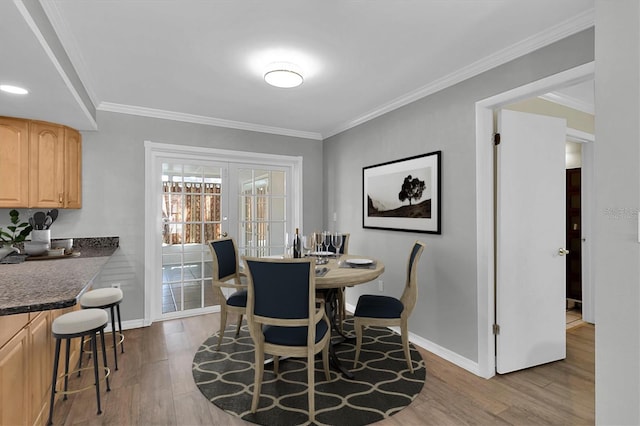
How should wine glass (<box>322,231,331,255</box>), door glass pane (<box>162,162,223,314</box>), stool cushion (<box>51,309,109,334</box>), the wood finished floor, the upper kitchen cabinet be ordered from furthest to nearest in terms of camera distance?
door glass pane (<box>162,162,223,314</box>), wine glass (<box>322,231,331,255</box>), the upper kitchen cabinet, the wood finished floor, stool cushion (<box>51,309,109,334</box>)

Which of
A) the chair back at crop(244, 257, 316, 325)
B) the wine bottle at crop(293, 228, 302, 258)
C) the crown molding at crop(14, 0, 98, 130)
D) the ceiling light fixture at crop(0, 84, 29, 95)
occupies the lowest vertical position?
the chair back at crop(244, 257, 316, 325)

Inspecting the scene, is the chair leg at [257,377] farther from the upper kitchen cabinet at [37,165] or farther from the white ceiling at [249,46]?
the upper kitchen cabinet at [37,165]

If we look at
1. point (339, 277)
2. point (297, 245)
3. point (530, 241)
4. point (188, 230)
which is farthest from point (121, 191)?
point (530, 241)

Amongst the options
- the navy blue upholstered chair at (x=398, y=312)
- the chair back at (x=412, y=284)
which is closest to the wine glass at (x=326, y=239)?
the navy blue upholstered chair at (x=398, y=312)

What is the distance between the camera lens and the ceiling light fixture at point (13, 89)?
2.26 meters

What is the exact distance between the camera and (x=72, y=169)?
10.9 feet

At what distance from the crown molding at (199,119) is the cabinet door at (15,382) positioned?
2.68m

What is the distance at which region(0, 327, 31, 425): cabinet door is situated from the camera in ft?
4.76

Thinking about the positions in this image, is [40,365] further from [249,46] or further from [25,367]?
[249,46]

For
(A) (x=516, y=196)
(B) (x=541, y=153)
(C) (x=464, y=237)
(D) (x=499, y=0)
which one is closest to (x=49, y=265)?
(C) (x=464, y=237)

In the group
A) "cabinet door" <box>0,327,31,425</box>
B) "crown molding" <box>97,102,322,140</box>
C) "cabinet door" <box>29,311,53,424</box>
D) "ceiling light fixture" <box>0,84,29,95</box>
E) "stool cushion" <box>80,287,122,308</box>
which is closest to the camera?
"cabinet door" <box>0,327,31,425</box>

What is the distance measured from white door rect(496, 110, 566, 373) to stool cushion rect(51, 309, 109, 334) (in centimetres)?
292

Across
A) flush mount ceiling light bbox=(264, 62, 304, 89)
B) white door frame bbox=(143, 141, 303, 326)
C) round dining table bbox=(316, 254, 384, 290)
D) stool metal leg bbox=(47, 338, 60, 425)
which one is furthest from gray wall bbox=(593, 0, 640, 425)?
white door frame bbox=(143, 141, 303, 326)

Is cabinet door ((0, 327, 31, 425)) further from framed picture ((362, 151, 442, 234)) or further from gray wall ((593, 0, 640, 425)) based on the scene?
framed picture ((362, 151, 442, 234))
